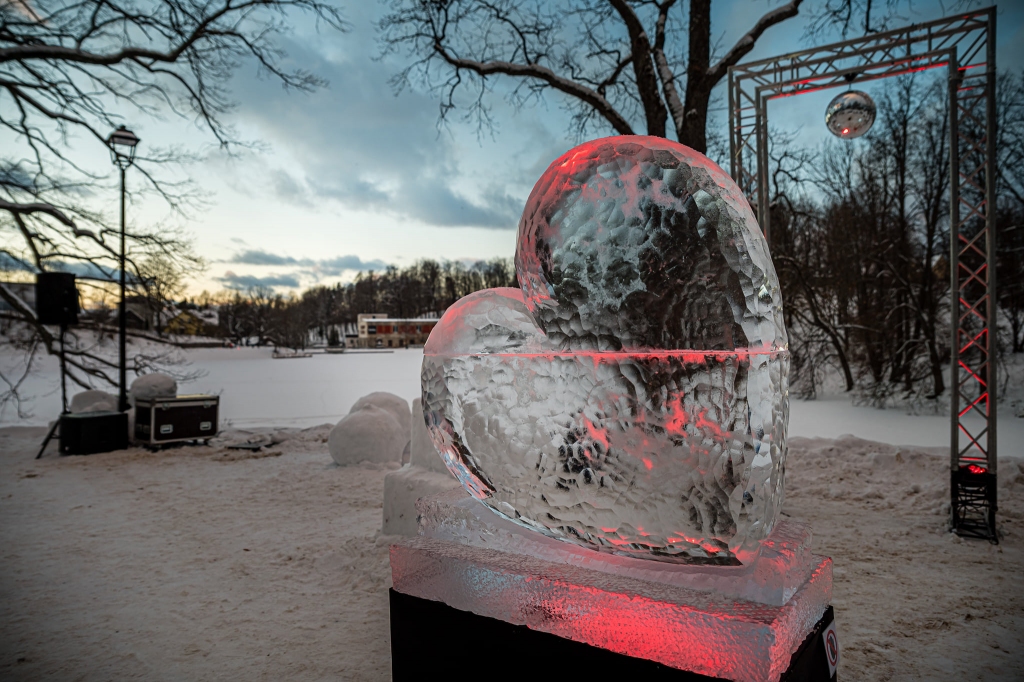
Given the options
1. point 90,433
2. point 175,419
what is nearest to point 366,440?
point 175,419

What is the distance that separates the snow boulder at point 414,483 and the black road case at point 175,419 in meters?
6.06

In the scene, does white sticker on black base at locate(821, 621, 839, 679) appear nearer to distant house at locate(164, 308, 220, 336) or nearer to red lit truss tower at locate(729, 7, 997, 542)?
red lit truss tower at locate(729, 7, 997, 542)

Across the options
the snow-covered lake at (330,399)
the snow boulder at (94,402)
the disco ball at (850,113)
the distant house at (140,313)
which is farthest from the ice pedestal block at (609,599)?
the distant house at (140,313)

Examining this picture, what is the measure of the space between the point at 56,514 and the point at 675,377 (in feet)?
21.9

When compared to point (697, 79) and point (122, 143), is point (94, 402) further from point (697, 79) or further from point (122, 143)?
point (697, 79)

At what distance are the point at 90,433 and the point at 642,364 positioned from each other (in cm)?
985

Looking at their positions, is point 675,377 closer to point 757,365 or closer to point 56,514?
point 757,365

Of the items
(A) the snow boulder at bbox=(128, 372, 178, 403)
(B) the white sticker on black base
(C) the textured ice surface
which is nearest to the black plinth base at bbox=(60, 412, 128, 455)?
(A) the snow boulder at bbox=(128, 372, 178, 403)

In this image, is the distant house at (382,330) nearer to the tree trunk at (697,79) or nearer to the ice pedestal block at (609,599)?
the tree trunk at (697,79)

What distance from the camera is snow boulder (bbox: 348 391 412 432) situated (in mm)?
7880

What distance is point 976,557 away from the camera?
157 inches

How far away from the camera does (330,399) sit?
542 inches

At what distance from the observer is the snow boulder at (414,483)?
4.10m

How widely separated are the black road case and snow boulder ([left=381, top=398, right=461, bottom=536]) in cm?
606
